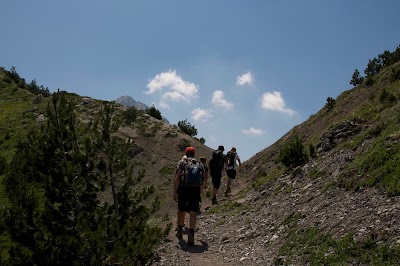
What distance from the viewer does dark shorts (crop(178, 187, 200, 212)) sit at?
9.62 meters

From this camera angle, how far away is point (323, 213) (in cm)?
905

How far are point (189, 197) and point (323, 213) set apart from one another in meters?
3.39

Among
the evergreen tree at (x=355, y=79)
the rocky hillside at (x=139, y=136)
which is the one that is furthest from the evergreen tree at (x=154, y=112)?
the evergreen tree at (x=355, y=79)

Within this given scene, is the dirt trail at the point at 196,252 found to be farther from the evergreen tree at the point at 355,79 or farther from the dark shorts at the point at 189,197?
the evergreen tree at the point at 355,79

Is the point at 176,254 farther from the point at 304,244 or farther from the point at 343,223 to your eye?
the point at 343,223

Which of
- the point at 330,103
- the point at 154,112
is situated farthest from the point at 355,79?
the point at 154,112

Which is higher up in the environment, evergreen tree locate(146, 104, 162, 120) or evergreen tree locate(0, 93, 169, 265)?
evergreen tree locate(146, 104, 162, 120)

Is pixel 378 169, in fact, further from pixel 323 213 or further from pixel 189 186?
pixel 189 186

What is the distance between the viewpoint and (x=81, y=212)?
902 centimetres

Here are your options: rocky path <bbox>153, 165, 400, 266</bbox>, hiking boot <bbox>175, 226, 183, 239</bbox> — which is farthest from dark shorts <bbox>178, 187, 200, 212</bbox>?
rocky path <bbox>153, 165, 400, 266</bbox>

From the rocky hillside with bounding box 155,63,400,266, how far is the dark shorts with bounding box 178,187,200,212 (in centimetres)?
109

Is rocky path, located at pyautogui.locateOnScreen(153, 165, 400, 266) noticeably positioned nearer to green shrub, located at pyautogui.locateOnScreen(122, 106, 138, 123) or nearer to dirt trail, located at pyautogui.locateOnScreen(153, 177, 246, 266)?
dirt trail, located at pyautogui.locateOnScreen(153, 177, 246, 266)

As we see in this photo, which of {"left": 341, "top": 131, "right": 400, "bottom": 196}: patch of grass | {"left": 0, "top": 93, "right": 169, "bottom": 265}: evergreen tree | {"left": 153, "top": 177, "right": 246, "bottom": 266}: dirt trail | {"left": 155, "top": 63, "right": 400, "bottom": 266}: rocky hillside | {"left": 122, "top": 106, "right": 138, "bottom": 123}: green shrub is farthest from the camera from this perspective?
{"left": 122, "top": 106, "right": 138, "bottom": 123}: green shrub

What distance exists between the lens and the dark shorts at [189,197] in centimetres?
962
